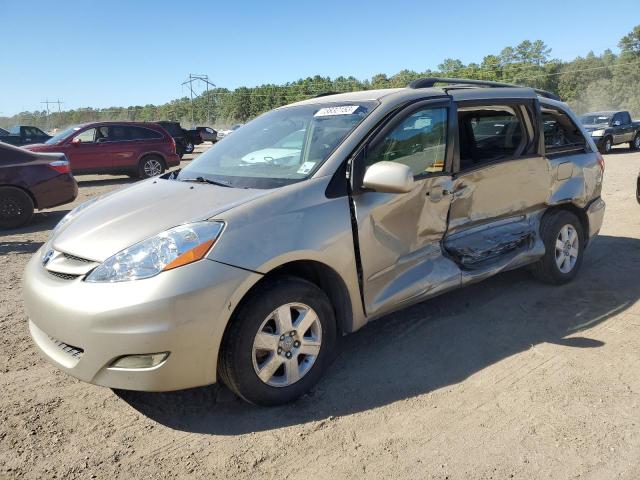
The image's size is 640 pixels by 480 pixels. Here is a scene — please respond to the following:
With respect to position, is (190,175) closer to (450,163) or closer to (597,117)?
(450,163)

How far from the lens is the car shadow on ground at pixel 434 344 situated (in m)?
2.84

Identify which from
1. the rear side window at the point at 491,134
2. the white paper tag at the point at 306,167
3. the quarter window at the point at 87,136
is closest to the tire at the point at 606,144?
the rear side window at the point at 491,134

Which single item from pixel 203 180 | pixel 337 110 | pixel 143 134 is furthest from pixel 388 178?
pixel 143 134

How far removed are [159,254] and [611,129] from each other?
67.5 feet

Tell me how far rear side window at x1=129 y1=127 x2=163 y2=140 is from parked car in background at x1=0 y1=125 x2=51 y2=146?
7723 millimetres

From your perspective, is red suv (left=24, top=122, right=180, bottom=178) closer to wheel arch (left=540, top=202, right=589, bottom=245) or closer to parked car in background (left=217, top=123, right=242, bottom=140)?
parked car in background (left=217, top=123, right=242, bottom=140)

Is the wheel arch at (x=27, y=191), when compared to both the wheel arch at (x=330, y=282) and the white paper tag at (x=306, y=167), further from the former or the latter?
the wheel arch at (x=330, y=282)

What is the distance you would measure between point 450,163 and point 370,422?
1918 millimetres

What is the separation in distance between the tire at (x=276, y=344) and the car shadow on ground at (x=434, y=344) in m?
0.14

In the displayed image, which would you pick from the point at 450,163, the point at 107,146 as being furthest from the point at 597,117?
the point at 450,163

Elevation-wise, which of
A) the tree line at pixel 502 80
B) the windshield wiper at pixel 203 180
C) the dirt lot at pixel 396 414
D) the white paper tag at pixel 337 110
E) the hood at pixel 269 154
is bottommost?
the dirt lot at pixel 396 414

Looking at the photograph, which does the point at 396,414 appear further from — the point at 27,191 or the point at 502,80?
the point at 502,80

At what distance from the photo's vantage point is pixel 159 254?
99.2 inches

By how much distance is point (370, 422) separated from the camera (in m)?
2.72
